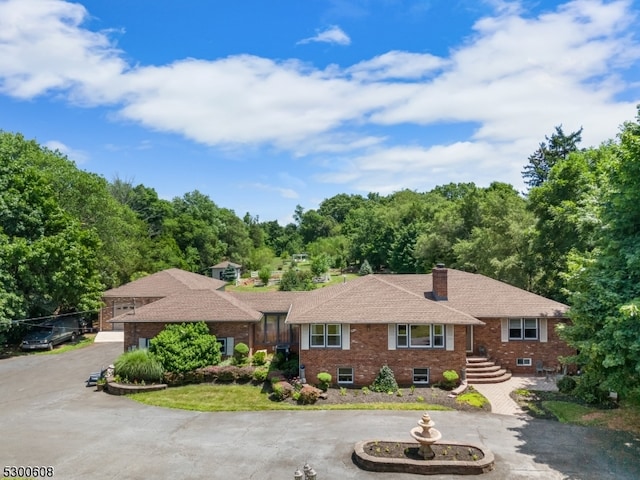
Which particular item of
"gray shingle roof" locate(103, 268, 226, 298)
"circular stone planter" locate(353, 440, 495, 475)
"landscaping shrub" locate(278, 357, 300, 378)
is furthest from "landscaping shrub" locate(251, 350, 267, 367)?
"gray shingle roof" locate(103, 268, 226, 298)

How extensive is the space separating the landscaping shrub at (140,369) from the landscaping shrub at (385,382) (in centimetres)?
998

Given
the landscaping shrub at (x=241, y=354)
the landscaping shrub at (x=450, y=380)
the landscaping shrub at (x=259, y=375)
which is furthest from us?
the landscaping shrub at (x=241, y=354)

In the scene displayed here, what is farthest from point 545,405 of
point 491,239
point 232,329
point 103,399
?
point 491,239

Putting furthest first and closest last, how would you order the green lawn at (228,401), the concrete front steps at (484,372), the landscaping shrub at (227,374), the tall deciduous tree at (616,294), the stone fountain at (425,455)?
the concrete front steps at (484,372), the landscaping shrub at (227,374), the green lawn at (228,401), the stone fountain at (425,455), the tall deciduous tree at (616,294)

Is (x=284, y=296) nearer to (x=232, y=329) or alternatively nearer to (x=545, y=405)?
(x=232, y=329)

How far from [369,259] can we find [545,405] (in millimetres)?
58767

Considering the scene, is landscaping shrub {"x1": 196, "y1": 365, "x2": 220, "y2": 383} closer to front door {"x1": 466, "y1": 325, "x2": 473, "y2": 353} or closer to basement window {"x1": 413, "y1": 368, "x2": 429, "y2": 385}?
basement window {"x1": 413, "y1": 368, "x2": 429, "y2": 385}

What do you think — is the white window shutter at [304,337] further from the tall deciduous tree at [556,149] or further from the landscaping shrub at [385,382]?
the tall deciduous tree at [556,149]

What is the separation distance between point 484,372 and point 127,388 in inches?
664

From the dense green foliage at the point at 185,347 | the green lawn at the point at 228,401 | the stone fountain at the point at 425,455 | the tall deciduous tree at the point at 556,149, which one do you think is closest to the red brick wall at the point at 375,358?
the green lawn at the point at 228,401

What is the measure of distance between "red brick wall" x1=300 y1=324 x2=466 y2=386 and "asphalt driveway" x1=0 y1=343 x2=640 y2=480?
3361mm

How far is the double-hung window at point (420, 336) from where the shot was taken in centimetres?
2178

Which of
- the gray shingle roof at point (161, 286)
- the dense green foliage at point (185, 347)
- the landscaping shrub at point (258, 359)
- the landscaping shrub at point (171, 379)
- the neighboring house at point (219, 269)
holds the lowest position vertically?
the landscaping shrub at point (171, 379)

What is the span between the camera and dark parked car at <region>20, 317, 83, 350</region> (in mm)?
30609
